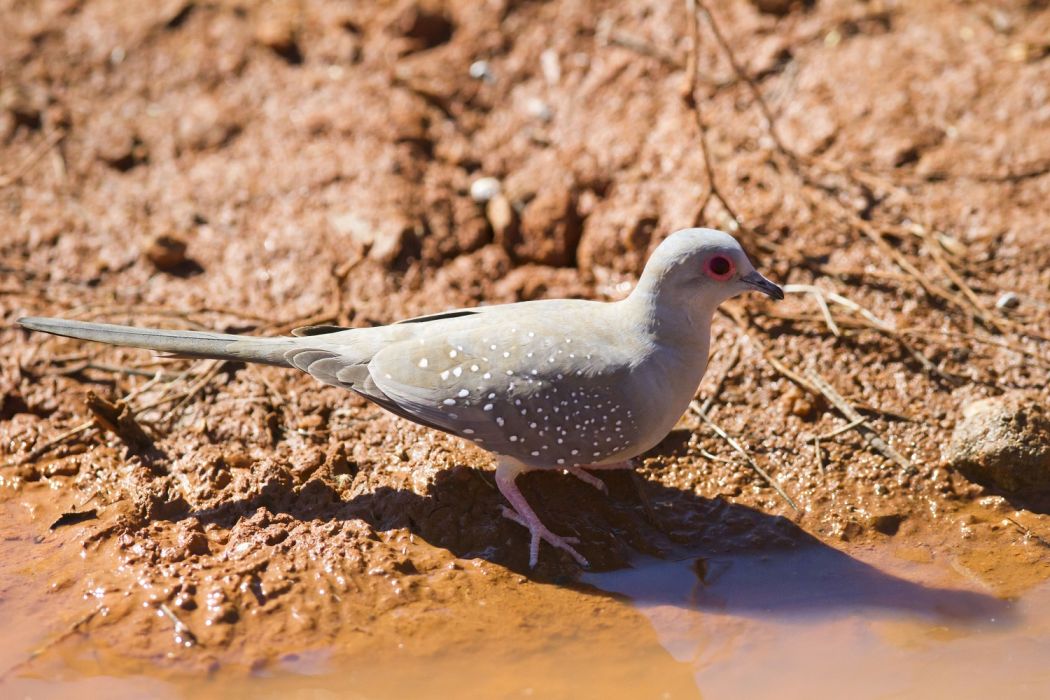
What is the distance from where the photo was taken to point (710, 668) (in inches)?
158

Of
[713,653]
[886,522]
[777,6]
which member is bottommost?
[713,653]

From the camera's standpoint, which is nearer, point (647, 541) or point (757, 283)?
point (757, 283)

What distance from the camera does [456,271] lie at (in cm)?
602

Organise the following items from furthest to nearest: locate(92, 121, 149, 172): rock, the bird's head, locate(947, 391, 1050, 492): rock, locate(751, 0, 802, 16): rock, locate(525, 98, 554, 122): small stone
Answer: locate(751, 0, 802, 16): rock
locate(525, 98, 554, 122): small stone
locate(92, 121, 149, 172): rock
locate(947, 391, 1050, 492): rock
the bird's head

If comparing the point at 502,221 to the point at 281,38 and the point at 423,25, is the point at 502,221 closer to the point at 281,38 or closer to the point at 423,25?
the point at 423,25

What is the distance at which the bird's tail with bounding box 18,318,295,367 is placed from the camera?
173 inches

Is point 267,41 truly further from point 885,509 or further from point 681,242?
point 885,509

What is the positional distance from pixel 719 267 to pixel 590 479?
117 cm

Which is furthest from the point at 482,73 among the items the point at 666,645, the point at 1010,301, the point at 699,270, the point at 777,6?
the point at 666,645

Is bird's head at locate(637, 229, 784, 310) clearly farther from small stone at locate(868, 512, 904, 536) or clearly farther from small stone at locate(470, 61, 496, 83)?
small stone at locate(470, 61, 496, 83)

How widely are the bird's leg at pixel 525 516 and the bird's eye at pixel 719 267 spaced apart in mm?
1150

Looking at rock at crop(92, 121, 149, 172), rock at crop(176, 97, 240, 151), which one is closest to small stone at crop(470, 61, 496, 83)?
rock at crop(176, 97, 240, 151)

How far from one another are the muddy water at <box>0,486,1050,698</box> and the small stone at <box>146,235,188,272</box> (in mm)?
2089

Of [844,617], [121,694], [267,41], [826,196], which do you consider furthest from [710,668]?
[267,41]
